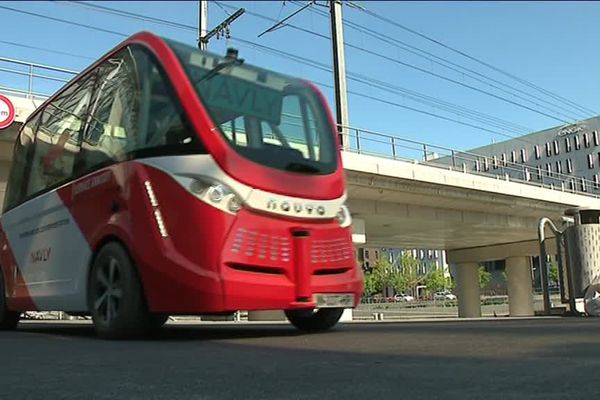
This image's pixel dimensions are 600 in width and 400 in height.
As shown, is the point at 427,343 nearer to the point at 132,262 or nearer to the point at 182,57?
the point at 132,262

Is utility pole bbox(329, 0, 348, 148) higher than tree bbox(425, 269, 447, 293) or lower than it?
higher

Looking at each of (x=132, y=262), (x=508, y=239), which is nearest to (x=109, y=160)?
(x=132, y=262)

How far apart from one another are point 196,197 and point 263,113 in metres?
1.38

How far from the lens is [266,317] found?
22.7m

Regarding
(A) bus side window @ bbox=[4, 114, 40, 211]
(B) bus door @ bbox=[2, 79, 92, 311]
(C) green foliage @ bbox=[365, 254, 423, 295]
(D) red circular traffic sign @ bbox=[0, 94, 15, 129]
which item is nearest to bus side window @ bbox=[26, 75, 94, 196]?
(B) bus door @ bbox=[2, 79, 92, 311]

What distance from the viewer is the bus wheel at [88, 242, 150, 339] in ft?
22.7

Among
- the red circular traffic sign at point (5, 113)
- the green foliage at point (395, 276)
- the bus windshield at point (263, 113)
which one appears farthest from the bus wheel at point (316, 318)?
the green foliage at point (395, 276)

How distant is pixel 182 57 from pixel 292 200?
1.96 meters

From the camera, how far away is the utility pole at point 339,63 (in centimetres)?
2567

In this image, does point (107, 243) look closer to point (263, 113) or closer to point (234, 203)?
point (234, 203)

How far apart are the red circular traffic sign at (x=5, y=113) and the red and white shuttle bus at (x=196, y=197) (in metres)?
7.59

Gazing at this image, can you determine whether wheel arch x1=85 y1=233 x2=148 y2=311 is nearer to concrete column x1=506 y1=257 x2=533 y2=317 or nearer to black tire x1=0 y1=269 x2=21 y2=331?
black tire x1=0 y1=269 x2=21 y2=331

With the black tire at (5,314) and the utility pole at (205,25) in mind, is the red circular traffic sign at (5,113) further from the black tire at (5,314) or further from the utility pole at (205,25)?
the utility pole at (205,25)

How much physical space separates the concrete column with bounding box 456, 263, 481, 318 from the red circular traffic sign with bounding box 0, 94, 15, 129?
2892 centimetres
